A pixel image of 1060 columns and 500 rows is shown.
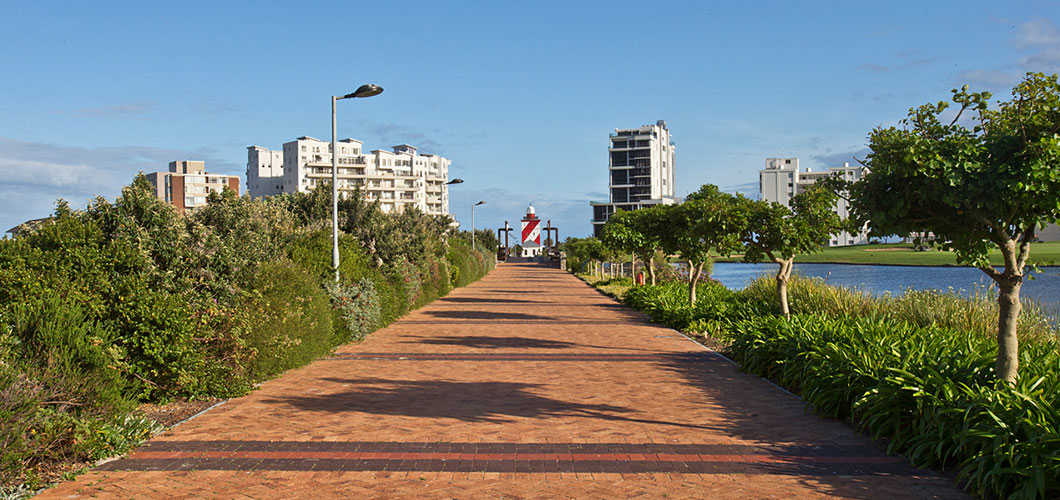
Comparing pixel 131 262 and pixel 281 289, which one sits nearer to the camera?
pixel 131 262

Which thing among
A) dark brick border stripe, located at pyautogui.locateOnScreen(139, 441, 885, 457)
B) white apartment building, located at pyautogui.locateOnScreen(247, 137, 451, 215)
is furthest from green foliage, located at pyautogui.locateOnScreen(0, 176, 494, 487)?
white apartment building, located at pyautogui.locateOnScreen(247, 137, 451, 215)

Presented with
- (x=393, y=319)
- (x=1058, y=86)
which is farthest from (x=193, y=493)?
(x=393, y=319)

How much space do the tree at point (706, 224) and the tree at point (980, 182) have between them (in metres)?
8.00

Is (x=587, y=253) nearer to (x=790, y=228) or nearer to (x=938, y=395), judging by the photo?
(x=790, y=228)

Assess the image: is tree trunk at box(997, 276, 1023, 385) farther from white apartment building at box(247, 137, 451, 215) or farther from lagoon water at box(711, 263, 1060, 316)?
white apartment building at box(247, 137, 451, 215)

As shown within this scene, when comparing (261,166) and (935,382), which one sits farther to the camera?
(261,166)

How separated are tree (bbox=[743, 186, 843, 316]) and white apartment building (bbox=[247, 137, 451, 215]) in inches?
3660

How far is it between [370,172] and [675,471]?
373 ft

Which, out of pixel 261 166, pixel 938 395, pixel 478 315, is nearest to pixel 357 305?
pixel 478 315

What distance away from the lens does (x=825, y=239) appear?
13.6 meters

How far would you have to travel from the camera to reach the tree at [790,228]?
43.7 feet

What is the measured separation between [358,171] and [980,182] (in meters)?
114

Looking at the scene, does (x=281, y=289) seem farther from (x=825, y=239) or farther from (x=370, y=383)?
(x=825, y=239)

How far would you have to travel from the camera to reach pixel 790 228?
43.9 feet
